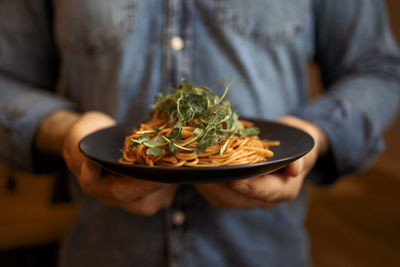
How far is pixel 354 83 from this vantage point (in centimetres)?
99

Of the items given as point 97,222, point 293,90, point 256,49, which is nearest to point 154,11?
point 256,49

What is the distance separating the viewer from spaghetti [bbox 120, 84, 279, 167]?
Answer: 0.68 metres

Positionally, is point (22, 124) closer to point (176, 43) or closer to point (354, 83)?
point (176, 43)

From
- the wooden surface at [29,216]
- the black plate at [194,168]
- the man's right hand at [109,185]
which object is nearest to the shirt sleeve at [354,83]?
the black plate at [194,168]

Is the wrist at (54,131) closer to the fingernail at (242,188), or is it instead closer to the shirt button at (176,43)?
the shirt button at (176,43)

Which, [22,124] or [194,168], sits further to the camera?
[22,124]

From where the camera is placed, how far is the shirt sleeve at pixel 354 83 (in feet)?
3.07

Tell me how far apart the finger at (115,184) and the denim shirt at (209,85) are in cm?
28

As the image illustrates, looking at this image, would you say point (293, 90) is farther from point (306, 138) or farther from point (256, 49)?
point (306, 138)

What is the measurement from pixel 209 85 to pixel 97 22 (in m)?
0.38

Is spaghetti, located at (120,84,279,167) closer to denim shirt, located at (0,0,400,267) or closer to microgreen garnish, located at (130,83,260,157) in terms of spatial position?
microgreen garnish, located at (130,83,260,157)

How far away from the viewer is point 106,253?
982 millimetres

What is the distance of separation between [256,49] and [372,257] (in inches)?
83.1

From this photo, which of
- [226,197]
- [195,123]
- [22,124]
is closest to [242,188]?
[226,197]
